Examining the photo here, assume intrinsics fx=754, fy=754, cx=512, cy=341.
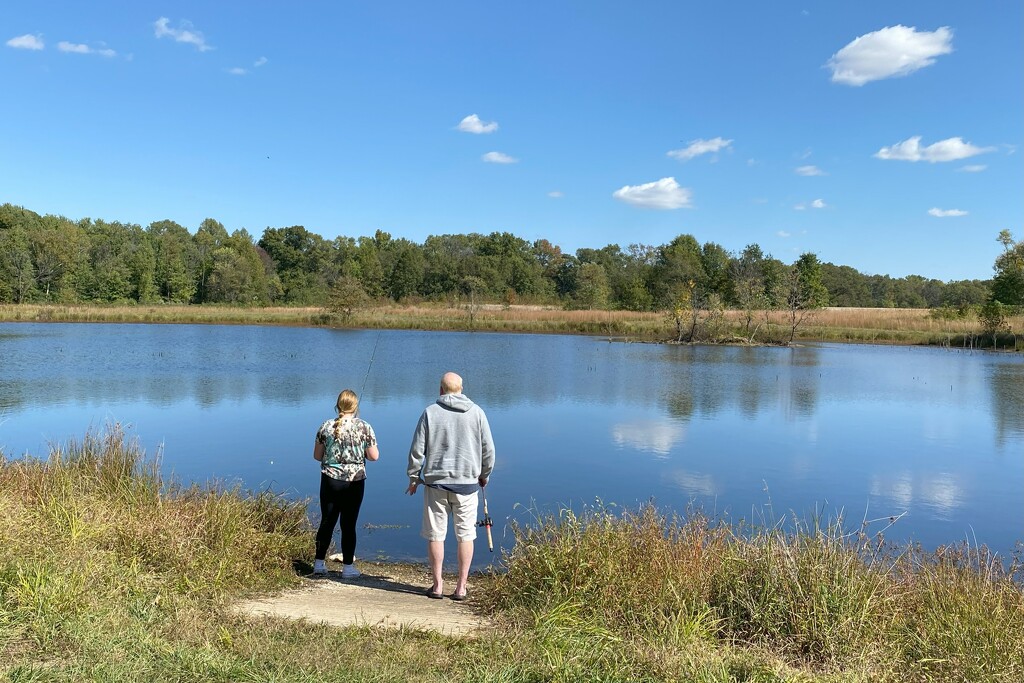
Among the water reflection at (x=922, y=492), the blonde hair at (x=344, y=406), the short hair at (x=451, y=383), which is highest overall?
the short hair at (x=451, y=383)

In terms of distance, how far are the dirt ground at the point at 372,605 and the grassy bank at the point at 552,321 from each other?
4003 centimetres

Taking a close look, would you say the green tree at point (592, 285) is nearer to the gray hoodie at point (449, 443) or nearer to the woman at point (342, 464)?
the woman at point (342, 464)

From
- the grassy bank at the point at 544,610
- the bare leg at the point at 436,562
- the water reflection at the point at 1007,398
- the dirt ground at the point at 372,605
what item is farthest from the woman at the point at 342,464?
the water reflection at the point at 1007,398

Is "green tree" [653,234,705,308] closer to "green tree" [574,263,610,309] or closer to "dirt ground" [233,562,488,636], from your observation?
"green tree" [574,263,610,309]

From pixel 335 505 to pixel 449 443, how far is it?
1.30 metres

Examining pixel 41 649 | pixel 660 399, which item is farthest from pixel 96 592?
pixel 660 399

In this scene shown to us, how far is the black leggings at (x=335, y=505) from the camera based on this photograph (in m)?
6.48

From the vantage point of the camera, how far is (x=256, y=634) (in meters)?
4.68

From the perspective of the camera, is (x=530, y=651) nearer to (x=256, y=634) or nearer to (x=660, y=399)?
(x=256, y=634)

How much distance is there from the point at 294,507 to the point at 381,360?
71.6ft

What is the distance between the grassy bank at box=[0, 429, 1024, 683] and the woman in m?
0.51

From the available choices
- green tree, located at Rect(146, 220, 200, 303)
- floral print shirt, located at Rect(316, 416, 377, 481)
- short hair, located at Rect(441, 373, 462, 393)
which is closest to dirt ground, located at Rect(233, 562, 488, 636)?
floral print shirt, located at Rect(316, 416, 377, 481)

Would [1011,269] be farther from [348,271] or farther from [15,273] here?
[15,273]

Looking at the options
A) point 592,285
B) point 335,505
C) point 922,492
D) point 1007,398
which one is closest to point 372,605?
point 335,505
